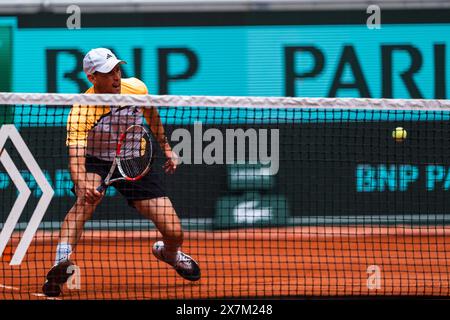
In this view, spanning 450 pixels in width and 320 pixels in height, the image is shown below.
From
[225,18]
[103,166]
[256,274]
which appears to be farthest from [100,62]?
[225,18]

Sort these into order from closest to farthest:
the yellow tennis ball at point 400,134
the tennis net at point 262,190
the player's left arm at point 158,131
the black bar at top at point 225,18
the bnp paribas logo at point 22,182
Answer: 1. the player's left arm at point 158,131
2. the tennis net at point 262,190
3. the bnp paribas logo at point 22,182
4. the yellow tennis ball at point 400,134
5. the black bar at top at point 225,18

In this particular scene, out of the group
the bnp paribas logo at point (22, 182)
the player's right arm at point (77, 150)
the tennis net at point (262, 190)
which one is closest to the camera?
the player's right arm at point (77, 150)

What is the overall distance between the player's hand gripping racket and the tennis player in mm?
57

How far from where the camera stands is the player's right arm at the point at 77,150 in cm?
512

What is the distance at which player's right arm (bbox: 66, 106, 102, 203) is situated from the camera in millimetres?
5125

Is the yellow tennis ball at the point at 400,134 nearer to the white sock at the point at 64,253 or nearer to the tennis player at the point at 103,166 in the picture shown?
the tennis player at the point at 103,166

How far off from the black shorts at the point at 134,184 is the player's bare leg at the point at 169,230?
0.11 ft

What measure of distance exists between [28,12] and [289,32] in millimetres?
2372

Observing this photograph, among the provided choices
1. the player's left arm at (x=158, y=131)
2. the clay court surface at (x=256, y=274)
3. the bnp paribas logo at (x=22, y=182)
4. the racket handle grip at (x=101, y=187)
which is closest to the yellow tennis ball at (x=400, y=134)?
the clay court surface at (x=256, y=274)

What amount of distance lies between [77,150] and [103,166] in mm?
257

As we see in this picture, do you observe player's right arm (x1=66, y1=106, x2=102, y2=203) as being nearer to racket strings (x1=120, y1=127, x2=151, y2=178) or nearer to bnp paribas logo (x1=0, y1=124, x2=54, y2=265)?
racket strings (x1=120, y1=127, x2=151, y2=178)

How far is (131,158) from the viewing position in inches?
211

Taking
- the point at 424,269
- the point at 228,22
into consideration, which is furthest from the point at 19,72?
the point at 424,269
